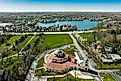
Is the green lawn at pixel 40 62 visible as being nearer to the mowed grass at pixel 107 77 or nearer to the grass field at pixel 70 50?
the grass field at pixel 70 50

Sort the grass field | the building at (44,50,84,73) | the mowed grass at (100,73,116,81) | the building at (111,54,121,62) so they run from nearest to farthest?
the mowed grass at (100,73,116,81)
the building at (44,50,84,73)
the building at (111,54,121,62)
the grass field

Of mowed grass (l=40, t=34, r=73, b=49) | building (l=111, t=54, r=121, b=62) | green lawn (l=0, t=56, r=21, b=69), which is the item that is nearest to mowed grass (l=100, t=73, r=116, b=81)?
building (l=111, t=54, r=121, b=62)

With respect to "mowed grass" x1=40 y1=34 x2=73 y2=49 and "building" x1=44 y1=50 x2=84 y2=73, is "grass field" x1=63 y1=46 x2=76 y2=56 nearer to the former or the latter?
"mowed grass" x1=40 y1=34 x2=73 y2=49

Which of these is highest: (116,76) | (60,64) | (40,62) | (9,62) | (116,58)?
(60,64)

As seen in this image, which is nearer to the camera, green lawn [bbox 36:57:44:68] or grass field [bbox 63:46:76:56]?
green lawn [bbox 36:57:44:68]

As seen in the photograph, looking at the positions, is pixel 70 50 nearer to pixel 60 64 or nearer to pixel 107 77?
pixel 60 64

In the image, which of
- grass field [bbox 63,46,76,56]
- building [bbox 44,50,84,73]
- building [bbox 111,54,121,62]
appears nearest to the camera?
building [bbox 44,50,84,73]

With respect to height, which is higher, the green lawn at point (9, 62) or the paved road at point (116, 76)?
the green lawn at point (9, 62)

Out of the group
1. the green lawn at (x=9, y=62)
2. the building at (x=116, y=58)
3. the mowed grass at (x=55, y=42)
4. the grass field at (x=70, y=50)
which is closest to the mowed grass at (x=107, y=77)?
the building at (x=116, y=58)

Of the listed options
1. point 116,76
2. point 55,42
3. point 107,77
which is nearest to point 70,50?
point 55,42

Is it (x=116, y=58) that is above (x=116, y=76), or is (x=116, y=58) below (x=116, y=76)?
above

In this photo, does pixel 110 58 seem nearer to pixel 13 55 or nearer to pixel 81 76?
pixel 81 76

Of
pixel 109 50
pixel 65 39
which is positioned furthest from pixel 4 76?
pixel 65 39
